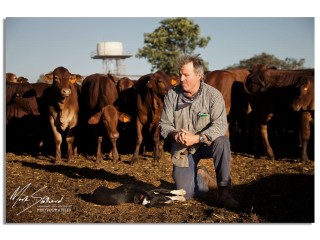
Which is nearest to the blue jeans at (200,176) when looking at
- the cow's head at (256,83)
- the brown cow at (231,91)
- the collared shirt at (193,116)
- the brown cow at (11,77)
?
the collared shirt at (193,116)

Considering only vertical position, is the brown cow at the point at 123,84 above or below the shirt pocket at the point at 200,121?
above

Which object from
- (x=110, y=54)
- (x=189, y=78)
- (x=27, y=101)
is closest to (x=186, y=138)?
(x=189, y=78)

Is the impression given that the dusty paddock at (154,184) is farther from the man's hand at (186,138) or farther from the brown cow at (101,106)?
the man's hand at (186,138)

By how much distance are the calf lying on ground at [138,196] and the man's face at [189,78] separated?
4.48 feet

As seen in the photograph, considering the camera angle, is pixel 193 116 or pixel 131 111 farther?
pixel 131 111

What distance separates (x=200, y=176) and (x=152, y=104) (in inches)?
165

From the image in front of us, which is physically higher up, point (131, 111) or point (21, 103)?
point (21, 103)

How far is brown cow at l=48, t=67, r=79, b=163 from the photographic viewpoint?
996 centimetres

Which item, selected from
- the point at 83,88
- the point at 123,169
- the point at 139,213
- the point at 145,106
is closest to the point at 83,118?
the point at 83,88

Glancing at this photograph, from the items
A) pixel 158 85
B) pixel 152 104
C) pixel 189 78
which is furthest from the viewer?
pixel 152 104

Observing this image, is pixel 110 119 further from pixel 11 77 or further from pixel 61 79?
pixel 11 77

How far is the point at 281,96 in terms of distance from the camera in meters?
10.0

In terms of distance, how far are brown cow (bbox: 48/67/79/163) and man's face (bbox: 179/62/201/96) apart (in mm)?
4315

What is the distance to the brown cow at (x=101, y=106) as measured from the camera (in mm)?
10164
